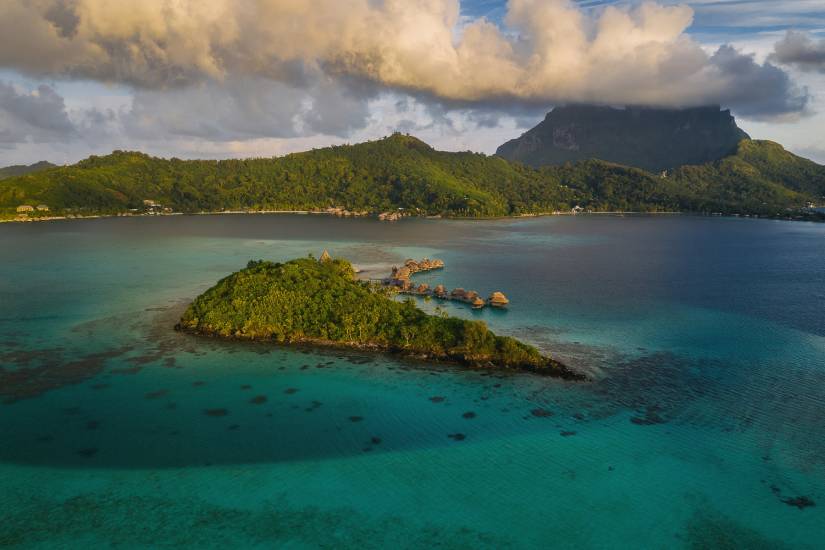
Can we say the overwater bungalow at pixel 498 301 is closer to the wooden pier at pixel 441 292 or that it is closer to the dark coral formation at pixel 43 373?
the wooden pier at pixel 441 292

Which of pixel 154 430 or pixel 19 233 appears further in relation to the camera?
pixel 19 233

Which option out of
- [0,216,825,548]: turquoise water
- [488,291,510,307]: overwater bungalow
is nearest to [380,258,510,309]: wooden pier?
[488,291,510,307]: overwater bungalow

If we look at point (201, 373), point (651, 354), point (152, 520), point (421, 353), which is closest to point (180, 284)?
point (201, 373)

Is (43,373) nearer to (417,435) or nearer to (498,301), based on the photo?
(417,435)

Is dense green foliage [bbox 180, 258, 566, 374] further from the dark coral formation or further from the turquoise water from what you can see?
the dark coral formation

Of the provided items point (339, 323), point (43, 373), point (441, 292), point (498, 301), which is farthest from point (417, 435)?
point (441, 292)

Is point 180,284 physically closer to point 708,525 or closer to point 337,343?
point 337,343

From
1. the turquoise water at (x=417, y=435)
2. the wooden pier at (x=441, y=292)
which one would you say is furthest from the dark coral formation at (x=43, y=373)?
the wooden pier at (x=441, y=292)
